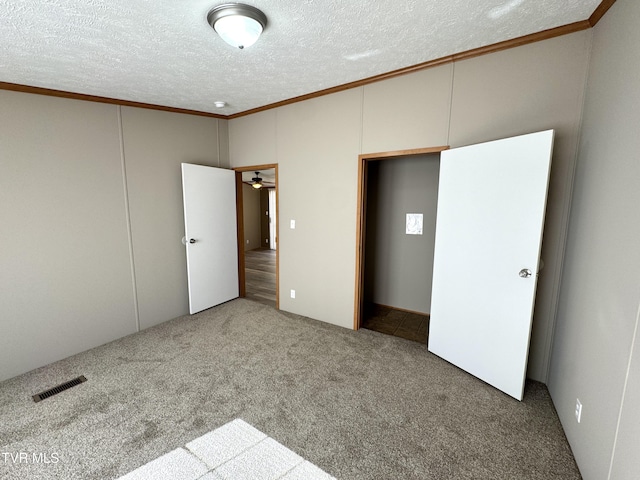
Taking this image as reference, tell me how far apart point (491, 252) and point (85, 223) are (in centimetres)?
380

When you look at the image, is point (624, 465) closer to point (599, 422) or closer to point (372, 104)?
point (599, 422)

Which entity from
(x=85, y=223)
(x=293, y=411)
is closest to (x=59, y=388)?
(x=85, y=223)

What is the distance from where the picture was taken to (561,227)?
7.07 feet

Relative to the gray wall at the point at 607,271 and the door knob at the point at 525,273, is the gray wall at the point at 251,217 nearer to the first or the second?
the door knob at the point at 525,273

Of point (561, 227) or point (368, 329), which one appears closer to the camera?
point (561, 227)

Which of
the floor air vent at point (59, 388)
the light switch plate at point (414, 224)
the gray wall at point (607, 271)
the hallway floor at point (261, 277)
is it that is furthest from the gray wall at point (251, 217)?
the gray wall at point (607, 271)

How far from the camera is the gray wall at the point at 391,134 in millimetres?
2100

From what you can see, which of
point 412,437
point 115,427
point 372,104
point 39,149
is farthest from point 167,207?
point 412,437

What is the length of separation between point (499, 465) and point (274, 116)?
3.82 metres

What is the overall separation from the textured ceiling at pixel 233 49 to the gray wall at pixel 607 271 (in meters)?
0.49

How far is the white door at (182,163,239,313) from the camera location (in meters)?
3.62

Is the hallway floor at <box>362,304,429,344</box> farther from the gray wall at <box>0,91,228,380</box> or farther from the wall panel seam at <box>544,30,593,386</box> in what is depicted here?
the gray wall at <box>0,91,228,380</box>

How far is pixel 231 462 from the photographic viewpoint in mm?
1636

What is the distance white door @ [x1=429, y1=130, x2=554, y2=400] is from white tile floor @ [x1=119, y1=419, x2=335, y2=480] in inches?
61.9
